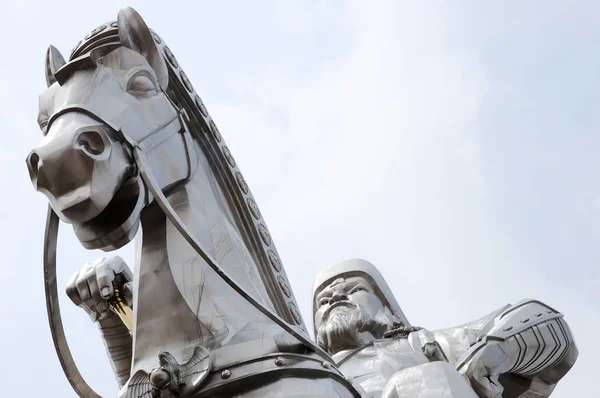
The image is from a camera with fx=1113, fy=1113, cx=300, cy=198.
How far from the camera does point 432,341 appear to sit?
4637mm

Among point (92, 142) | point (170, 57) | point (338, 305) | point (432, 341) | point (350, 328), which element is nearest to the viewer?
point (92, 142)

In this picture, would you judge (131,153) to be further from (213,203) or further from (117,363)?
(117,363)

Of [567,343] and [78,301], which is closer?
[78,301]

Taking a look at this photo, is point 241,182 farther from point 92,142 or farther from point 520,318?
point 520,318

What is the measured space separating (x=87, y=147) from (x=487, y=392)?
201cm

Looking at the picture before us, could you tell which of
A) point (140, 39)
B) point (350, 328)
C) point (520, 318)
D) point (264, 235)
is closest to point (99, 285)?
point (264, 235)

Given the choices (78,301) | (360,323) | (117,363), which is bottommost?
(360,323)

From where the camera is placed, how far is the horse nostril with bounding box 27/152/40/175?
115 inches

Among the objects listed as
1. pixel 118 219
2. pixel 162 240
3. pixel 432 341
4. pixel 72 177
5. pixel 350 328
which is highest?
pixel 72 177

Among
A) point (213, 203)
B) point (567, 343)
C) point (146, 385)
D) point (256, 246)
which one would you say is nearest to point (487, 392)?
point (567, 343)

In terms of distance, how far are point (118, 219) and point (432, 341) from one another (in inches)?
77.4

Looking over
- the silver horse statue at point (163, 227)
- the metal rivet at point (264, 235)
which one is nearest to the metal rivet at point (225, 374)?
the silver horse statue at point (163, 227)

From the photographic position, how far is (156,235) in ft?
10.6

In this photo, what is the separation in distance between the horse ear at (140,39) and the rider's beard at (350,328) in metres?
1.89
